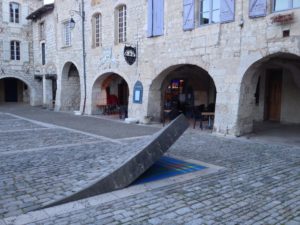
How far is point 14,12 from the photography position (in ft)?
66.0

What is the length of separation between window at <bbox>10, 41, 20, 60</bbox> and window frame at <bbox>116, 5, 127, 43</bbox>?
37.0ft

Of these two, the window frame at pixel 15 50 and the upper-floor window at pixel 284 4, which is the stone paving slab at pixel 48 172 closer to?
the upper-floor window at pixel 284 4

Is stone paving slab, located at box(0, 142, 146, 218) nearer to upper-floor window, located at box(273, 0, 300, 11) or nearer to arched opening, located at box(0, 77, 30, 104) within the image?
upper-floor window, located at box(273, 0, 300, 11)

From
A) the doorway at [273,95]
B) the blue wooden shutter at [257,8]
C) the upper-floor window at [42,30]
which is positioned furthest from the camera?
the upper-floor window at [42,30]

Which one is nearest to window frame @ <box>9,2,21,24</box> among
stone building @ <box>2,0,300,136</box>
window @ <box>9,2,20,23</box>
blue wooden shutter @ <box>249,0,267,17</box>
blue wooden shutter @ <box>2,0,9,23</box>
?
window @ <box>9,2,20,23</box>

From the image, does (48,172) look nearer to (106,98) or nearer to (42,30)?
(106,98)

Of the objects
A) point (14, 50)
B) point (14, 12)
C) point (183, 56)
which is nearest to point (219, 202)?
point (183, 56)

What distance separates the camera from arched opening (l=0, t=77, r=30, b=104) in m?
23.2

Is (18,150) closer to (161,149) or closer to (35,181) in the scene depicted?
(35,181)

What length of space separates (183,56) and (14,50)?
15.4m

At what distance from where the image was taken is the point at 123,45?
39.4 ft

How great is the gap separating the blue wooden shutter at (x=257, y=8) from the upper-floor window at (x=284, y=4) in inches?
9.4

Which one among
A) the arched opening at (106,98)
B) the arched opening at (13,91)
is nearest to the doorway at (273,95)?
the arched opening at (106,98)

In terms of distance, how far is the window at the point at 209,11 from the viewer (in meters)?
8.54
